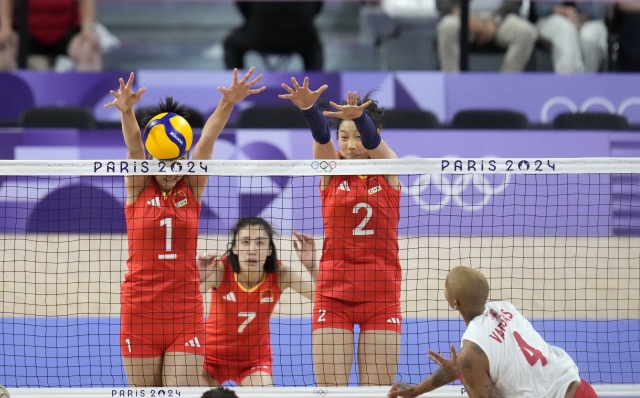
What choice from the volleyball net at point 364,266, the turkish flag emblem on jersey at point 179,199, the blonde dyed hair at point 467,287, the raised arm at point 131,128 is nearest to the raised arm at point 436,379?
the blonde dyed hair at point 467,287

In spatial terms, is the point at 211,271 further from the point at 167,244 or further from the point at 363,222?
the point at 363,222

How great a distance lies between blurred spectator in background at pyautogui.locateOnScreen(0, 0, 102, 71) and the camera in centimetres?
1297

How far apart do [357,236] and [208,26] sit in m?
11.2

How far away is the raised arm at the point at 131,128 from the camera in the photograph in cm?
600

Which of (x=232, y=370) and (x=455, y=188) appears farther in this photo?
(x=455, y=188)

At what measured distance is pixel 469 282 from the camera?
5.21 m

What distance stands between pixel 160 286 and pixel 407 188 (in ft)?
16.0

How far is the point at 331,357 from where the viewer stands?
637 cm

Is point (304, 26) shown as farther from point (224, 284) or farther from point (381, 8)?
point (224, 284)

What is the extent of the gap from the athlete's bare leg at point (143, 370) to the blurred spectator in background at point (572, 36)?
30.6 feet

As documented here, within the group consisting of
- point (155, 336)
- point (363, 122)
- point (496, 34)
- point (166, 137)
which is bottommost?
point (155, 336)

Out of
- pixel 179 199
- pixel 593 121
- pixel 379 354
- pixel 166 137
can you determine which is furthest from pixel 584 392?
pixel 593 121

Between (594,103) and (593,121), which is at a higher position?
(594,103)

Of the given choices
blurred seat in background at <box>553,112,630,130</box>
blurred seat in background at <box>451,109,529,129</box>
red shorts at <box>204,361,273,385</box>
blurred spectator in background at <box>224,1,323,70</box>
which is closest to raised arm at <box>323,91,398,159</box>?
red shorts at <box>204,361,273,385</box>
